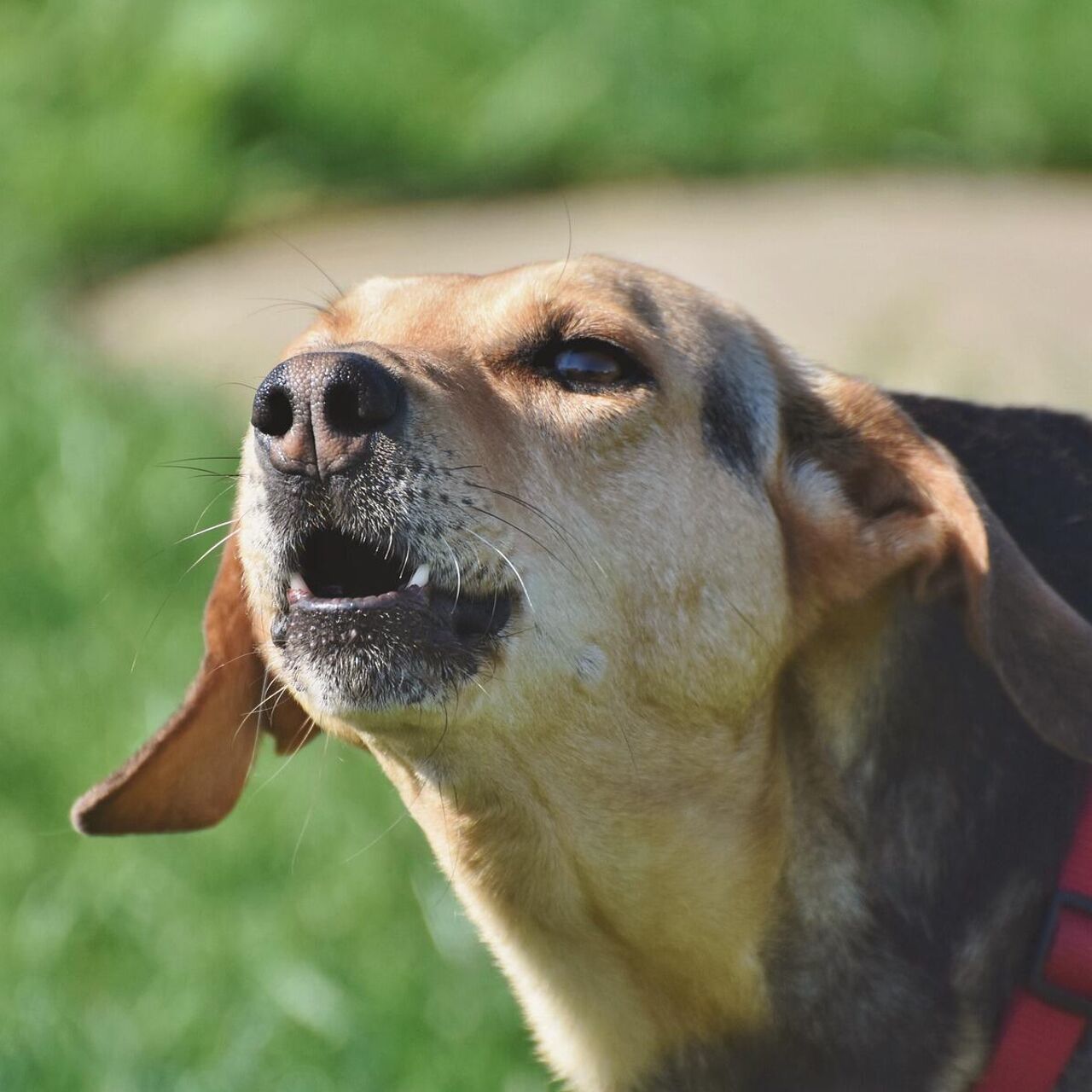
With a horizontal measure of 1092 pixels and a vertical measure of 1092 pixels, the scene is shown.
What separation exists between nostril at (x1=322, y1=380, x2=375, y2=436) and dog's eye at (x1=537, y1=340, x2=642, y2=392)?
52cm

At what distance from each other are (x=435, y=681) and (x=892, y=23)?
8691 millimetres

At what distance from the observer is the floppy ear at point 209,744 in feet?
13.0

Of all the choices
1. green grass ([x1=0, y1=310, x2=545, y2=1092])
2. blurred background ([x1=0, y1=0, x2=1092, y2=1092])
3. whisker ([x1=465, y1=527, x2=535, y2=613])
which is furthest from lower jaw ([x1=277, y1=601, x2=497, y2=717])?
blurred background ([x1=0, y1=0, x2=1092, y2=1092])

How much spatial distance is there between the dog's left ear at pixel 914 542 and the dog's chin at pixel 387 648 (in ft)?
2.30

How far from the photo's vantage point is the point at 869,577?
3607 millimetres

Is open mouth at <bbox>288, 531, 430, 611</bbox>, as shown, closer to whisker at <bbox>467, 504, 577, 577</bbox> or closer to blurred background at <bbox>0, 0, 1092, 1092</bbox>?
whisker at <bbox>467, 504, 577, 577</bbox>

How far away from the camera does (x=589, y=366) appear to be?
366 cm

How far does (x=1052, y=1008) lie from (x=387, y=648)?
1364mm

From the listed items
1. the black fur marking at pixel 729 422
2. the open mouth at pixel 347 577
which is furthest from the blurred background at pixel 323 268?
the black fur marking at pixel 729 422

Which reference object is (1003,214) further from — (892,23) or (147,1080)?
(147,1080)

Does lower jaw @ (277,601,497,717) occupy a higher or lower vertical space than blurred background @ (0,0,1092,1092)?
higher

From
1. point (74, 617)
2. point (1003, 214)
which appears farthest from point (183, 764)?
point (1003, 214)

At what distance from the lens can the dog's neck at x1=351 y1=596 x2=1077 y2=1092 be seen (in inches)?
137

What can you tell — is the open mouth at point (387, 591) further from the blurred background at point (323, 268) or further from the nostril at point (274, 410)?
the blurred background at point (323, 268)
